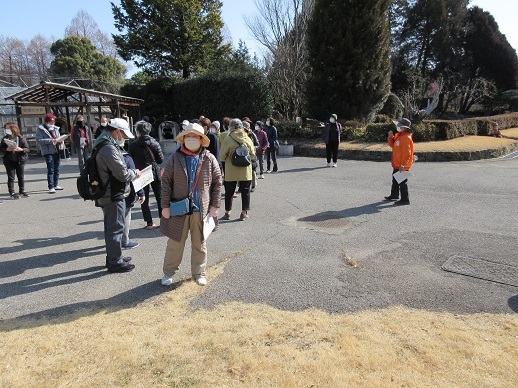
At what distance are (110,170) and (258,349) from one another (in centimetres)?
266

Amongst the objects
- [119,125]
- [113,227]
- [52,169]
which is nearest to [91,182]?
[113,227]

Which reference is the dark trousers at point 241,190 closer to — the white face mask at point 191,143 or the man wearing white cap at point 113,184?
the man wearing white cap at point 113,184

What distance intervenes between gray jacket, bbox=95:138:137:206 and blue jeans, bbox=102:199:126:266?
100 millimetres

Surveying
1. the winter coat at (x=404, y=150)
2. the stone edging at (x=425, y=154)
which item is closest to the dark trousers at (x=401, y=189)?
the winter coat at (x=404, y=150)

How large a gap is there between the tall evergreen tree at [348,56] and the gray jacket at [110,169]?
16.1 m

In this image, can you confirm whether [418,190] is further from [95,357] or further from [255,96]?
[255,96]

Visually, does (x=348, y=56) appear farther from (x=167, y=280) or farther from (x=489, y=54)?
(x=489, y=54)

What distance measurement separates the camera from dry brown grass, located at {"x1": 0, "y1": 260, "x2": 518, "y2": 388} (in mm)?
2729

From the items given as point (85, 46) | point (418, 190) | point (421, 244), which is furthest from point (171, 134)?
point (85, 46)

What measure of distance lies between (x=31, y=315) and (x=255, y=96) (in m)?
17.4

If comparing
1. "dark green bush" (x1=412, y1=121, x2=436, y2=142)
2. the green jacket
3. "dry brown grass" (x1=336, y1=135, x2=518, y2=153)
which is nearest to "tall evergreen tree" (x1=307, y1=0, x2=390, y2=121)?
"dry brown grass" (x1=336, y1=135, x2=518, y2=153)

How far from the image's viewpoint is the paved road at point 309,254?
405cm

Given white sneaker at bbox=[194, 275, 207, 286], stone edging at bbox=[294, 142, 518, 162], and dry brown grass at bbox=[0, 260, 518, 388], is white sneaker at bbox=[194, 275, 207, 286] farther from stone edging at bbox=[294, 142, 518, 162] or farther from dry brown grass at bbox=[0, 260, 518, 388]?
stone edging at bbox=[294, 142, 518, 162]

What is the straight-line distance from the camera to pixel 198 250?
4363 millimetres
